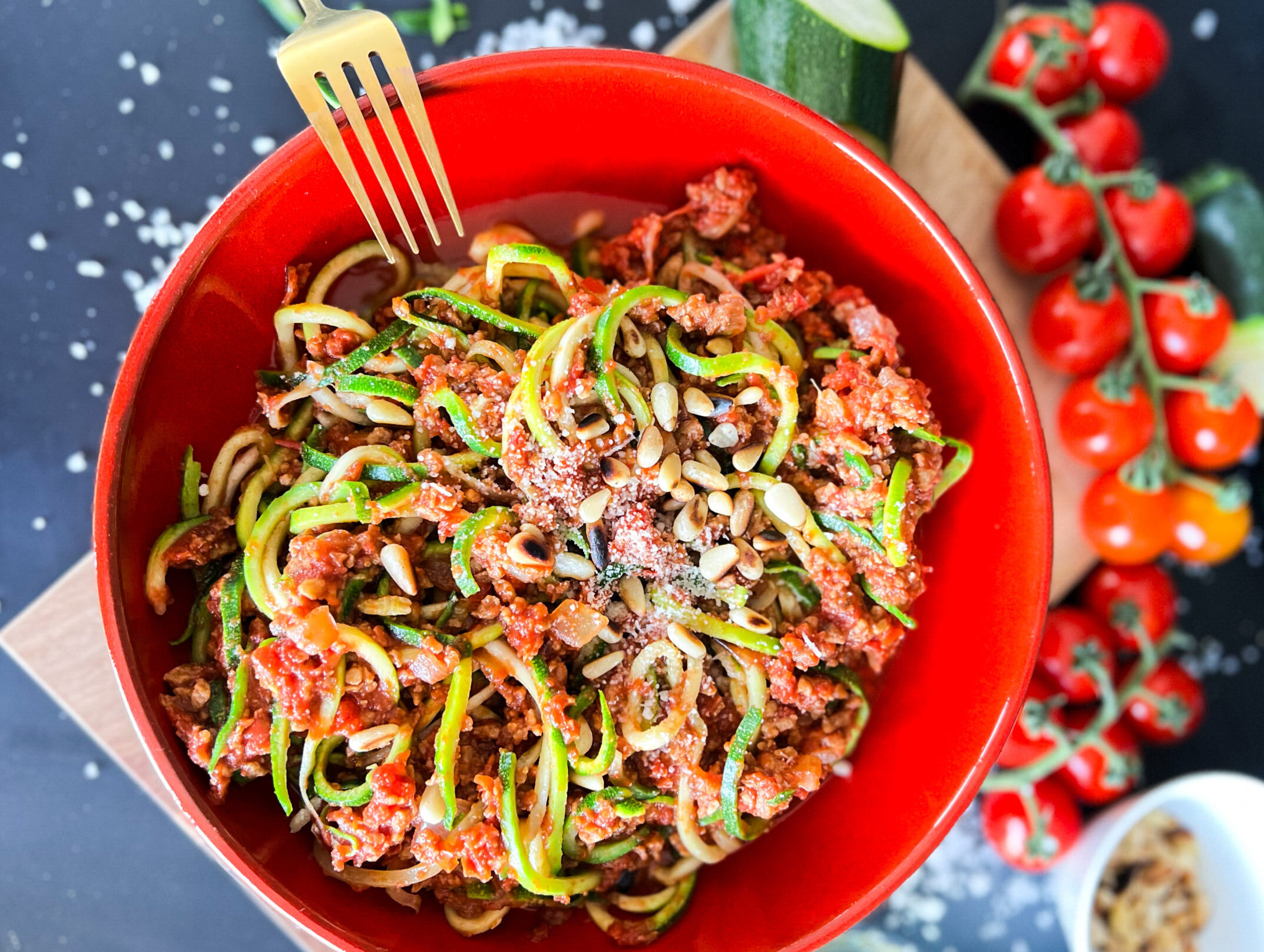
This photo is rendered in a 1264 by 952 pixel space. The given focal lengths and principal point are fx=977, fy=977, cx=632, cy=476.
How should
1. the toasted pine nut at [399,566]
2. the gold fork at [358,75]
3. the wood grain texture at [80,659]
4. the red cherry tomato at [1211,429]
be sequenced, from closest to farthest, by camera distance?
the gold fork at [358,75] < the toasted pine nut at [399,566] < the wood grain texture at [80,659] < the red cherry tomato at [1211,429]

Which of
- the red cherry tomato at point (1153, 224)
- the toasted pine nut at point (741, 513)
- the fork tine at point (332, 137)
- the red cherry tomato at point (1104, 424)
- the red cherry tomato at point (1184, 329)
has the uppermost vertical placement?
the fork tine at point (332, 137)

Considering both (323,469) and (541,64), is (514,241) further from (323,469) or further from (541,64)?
(323,469)

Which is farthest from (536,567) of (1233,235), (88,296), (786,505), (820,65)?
(1233,235)

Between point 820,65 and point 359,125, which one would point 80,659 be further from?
point 820,65

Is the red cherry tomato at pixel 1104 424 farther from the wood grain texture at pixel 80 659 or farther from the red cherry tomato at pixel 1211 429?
the wood grain texture at pixel 80 659

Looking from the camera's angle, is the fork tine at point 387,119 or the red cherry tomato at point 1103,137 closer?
the fork tine at point 387,119

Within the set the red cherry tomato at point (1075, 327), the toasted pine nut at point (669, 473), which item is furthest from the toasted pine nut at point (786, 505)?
the red cherry tomato at point (1075, 327)
